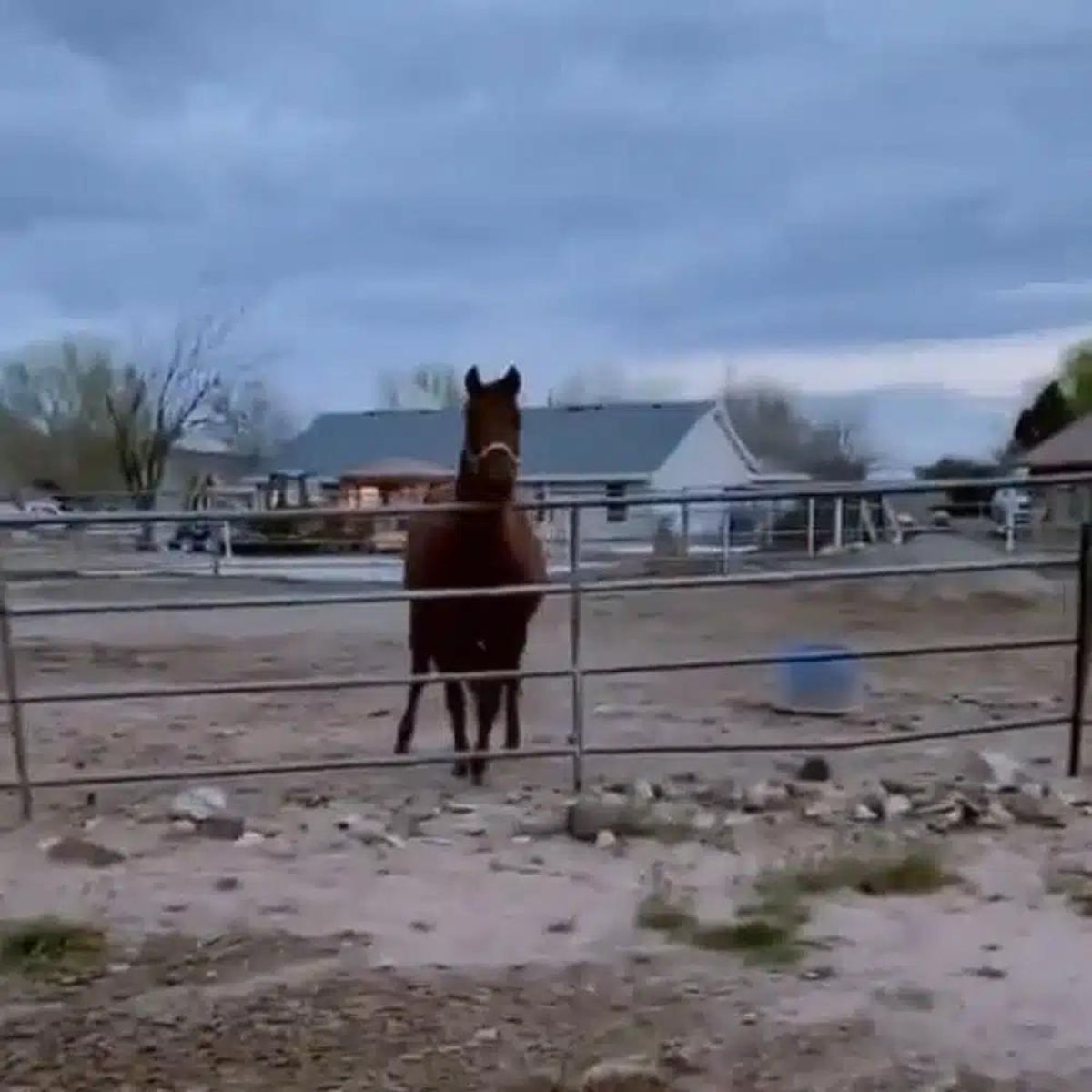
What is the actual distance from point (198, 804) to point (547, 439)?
37213 mm

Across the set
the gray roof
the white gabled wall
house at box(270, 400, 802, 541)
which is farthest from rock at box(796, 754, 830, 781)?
the white gabled wall

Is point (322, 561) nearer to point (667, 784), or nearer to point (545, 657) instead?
point (545, 657)

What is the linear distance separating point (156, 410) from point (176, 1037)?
43.9 metres

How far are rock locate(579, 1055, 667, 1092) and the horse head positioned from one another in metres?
3.18

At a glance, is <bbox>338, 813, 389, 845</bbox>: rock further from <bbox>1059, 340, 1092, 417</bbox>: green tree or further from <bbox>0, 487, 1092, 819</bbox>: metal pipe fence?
<bbox>1059, 340, 1092, 417</bbox>: green tree

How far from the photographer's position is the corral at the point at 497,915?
3078 mm

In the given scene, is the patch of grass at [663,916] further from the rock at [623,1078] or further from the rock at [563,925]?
the rock at [623,1078]

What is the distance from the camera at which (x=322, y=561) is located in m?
16.2

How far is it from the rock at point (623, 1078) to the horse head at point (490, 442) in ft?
10.4

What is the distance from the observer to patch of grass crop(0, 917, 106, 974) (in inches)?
143

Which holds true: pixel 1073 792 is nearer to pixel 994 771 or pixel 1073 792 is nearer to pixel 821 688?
pixel 994 771

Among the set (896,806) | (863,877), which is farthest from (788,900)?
(896,806)

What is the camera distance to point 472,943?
3.78 metres

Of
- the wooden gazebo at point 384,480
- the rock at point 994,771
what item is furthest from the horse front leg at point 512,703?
the wooden gazebo at point 384,480
